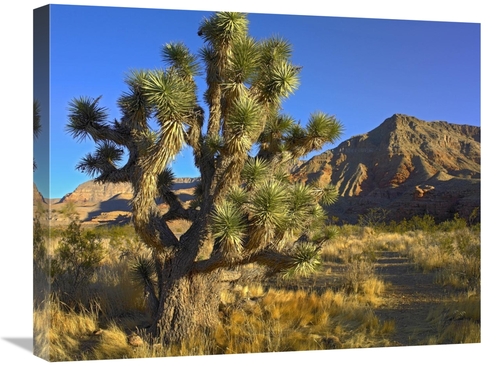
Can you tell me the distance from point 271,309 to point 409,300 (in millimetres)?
3149

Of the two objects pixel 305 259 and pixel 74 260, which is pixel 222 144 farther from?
pixel 74 260

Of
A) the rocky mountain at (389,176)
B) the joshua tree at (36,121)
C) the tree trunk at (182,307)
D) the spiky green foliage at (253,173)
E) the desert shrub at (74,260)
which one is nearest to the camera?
the joshua tree at (36,121)

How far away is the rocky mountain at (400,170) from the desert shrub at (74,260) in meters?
20.1

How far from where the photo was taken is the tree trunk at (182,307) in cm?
930

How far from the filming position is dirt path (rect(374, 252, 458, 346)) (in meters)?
10.6

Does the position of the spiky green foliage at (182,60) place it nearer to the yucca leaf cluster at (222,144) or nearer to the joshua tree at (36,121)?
the yucca leaf cluster at (222,144)

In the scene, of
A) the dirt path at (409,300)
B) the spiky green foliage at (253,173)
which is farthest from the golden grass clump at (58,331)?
the dirt path at (409,300)

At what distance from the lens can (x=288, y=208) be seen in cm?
840

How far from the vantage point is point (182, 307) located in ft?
30.6

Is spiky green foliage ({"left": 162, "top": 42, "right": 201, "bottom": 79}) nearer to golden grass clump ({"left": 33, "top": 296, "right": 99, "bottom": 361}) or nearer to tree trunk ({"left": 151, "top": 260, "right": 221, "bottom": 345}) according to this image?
tree trunk ({"left": 151, "top": 260, "right": 221, "bottom": 345})

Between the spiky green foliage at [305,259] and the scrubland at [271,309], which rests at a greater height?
the spiky green foliage at [305,259]

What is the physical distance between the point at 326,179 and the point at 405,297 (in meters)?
26.6

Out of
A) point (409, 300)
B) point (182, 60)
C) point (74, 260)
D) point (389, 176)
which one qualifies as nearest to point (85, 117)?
point (182, 60)

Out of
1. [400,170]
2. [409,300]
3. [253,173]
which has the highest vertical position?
[400,170]
